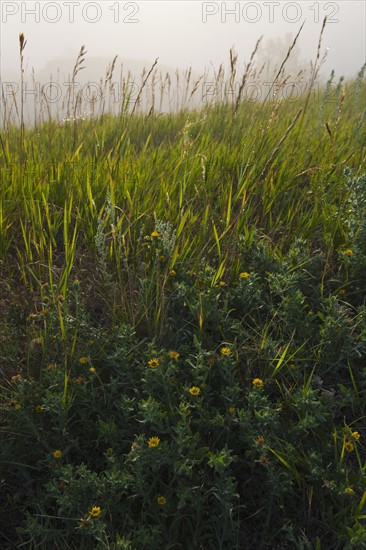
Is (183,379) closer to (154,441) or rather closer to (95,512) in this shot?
(154,441)

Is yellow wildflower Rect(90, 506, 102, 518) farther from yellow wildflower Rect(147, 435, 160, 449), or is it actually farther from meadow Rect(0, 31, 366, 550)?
yellow wildflower Rect(147, 435, 160, 449)

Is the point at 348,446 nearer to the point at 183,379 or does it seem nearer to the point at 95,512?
the point at 183,379

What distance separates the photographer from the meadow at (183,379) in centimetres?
139

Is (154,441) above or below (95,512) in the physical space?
above

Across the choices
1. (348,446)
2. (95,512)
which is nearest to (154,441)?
(95,512)

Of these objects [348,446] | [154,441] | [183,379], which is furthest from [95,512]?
[348,446]

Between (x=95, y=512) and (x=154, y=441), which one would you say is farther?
(x=154, y=441)

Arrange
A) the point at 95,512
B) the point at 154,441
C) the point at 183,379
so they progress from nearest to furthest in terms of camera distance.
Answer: the point at 95,512, the point at 154,441, the point at 183,379

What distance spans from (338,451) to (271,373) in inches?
13.4

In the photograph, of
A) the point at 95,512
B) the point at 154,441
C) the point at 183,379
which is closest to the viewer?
the point at 95,512

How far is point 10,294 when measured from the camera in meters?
2.05

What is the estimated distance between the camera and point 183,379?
1708mm

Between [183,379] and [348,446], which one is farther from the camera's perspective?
[183,379]

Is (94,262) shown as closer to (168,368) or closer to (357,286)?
(168,368)
